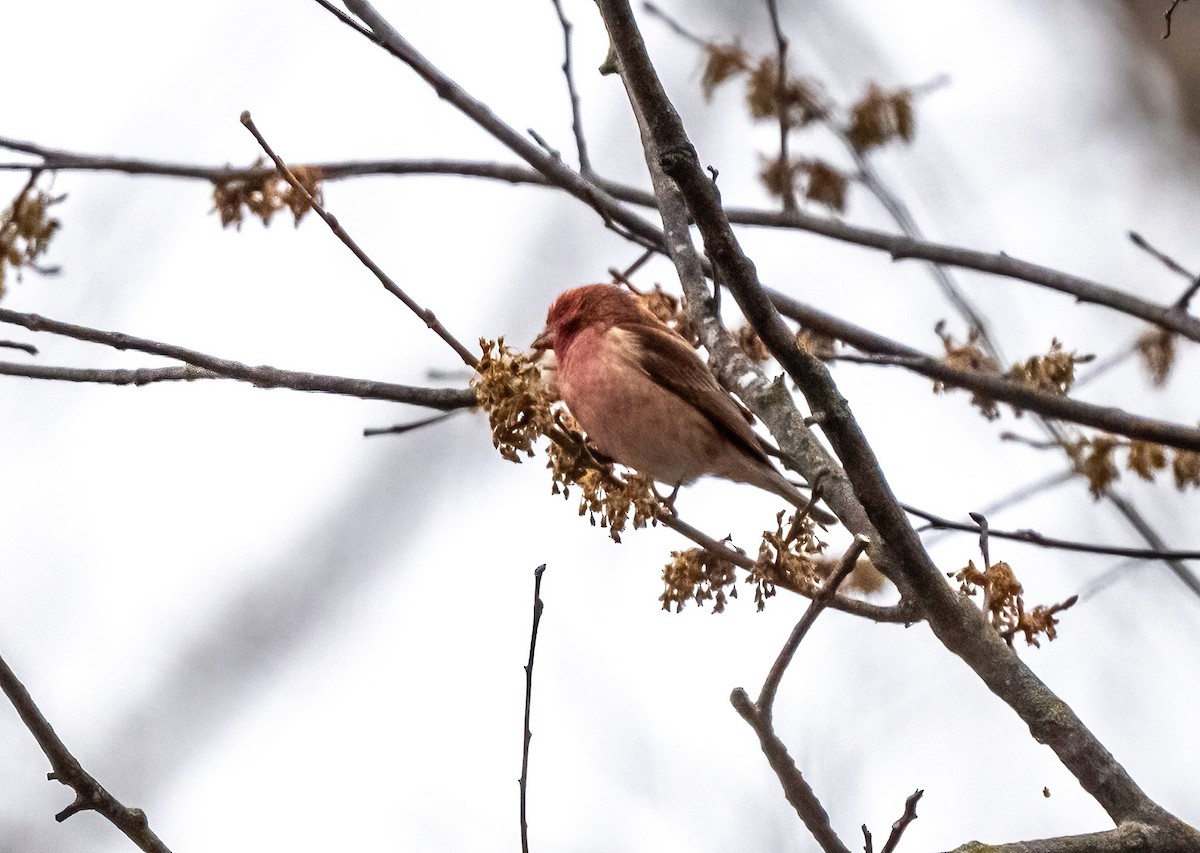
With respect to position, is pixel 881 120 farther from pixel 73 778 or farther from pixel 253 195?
pixel 73 778

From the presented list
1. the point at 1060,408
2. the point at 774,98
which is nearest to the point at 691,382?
the point at 774,98

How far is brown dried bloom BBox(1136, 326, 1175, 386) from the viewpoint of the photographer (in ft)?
19.7

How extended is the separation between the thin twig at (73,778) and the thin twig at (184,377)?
129 centimetres

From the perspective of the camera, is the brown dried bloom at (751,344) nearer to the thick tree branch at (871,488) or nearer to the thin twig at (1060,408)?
the thin twig at (1060,408)

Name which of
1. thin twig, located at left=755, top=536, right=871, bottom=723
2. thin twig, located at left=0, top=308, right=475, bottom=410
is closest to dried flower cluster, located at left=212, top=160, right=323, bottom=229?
thin twig, located at left=0, top=308, right=475, bottom=410

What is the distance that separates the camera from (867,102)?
6.42 m

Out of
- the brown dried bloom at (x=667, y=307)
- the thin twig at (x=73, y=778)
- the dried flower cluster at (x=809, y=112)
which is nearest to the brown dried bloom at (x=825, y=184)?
the dried flower cluster at (x=809, y=112)

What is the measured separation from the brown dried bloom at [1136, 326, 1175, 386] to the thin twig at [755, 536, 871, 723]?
3207mm

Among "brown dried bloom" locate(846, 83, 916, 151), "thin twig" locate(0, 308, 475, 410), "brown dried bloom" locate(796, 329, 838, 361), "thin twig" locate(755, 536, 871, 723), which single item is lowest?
"thin twig" locate(755, 536, 871, 723)

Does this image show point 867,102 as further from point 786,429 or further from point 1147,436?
point 786,429

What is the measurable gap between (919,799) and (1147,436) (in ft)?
6.80

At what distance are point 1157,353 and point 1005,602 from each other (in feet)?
8.97

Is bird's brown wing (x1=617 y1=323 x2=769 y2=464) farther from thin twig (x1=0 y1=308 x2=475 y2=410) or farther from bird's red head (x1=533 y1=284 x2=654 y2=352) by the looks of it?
thin twig (x1=0 y1=308 x2=475 y2=410)

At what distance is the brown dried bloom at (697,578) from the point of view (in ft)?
14.1
